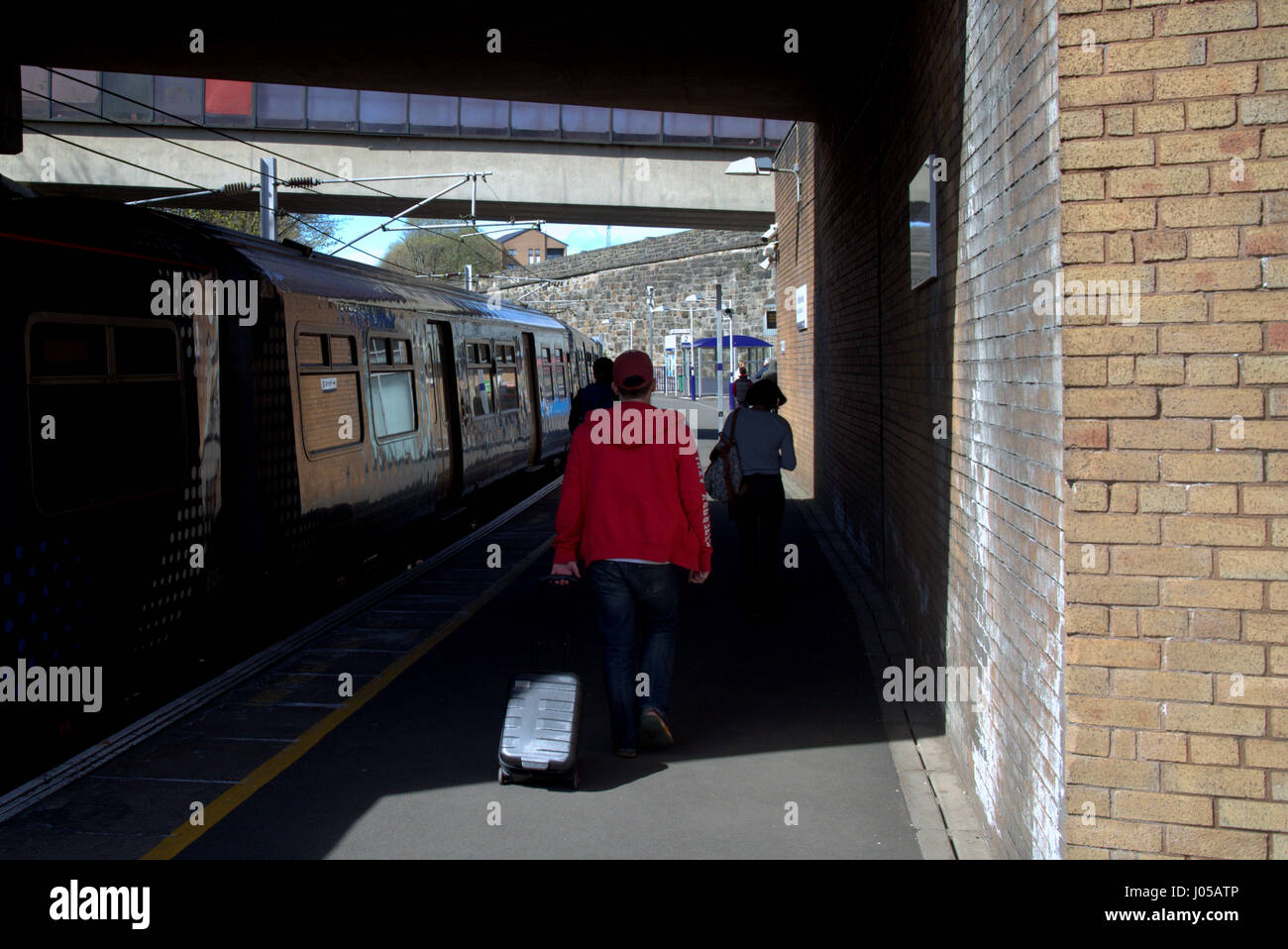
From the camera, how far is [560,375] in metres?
23.3

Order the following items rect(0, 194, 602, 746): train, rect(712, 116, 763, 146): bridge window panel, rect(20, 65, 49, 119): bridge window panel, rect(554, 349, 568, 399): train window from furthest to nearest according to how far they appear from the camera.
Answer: rect(712, 116, 763, 146): bridge window panel < rect(554, 349, 568, 399): train window < rect(20, 65, 49, 119): bridge window panel < rect(0, 194, 602, 746): train

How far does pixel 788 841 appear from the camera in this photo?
188 inches

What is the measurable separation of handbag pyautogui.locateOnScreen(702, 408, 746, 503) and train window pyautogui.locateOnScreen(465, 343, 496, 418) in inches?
244

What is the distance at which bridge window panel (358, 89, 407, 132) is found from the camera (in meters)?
22.5

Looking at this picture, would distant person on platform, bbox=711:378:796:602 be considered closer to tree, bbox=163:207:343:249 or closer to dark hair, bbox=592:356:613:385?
dark hair, bbox=592:356:613:385

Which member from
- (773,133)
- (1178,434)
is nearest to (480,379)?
(773,133)

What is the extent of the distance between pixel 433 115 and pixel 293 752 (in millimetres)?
18619

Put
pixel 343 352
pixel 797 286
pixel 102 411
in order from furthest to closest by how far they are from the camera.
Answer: pixel 797 286 → pixel 343 352 → pixel 102 411

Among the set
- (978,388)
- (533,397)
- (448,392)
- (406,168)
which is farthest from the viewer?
Answer: (406,168)

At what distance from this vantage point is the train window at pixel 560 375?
22.8 m

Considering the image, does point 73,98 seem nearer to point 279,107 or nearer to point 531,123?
point 279,107

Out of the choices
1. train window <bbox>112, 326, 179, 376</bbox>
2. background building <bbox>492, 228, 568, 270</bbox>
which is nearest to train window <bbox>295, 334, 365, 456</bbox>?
train window <bbox>112, 326, 179, 376</bbox>

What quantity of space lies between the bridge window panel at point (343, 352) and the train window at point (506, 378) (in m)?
6.31

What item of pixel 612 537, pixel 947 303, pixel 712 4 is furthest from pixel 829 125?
pixel 612 537
